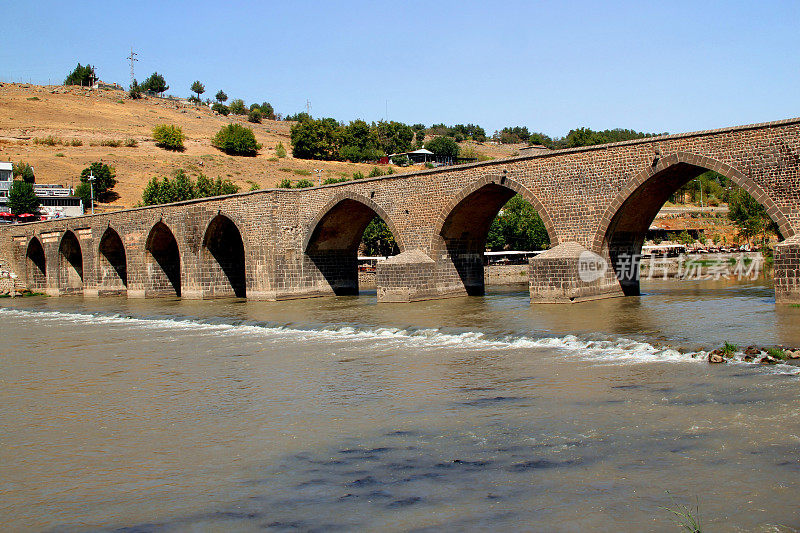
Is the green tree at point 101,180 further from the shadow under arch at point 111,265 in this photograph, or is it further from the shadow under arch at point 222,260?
the shadow under arch at point 222,260

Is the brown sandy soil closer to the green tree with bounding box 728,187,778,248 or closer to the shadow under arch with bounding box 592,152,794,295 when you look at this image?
the green tree with bounding box 728,187,778,248

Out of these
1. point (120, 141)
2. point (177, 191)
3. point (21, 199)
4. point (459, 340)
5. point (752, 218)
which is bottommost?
point (459, 340)

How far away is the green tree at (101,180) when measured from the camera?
60.9 meters

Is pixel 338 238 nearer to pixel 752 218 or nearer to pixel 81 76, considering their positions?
pixel 752 218

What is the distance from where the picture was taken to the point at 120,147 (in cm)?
7494

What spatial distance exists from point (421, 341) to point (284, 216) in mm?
14476

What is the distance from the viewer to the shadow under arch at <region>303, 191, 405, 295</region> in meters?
27.6

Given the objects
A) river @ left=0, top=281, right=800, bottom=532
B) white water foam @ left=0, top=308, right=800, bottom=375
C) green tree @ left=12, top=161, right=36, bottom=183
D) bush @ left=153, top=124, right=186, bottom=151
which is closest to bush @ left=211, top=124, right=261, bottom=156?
bush @ left=153, top=124, right=186, bottom=151

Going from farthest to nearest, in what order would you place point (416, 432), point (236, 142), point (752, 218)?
point (236, 142), point (752, 218), point (416, 432)

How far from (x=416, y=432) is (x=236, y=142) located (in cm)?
7461

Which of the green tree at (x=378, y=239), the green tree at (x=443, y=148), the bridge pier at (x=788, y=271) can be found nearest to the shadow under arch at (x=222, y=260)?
the green tree at (x=378, y=239)

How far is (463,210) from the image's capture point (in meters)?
A: 23.8

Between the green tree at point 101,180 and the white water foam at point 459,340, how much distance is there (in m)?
42.1

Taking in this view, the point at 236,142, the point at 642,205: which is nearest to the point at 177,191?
the point at 236,142
